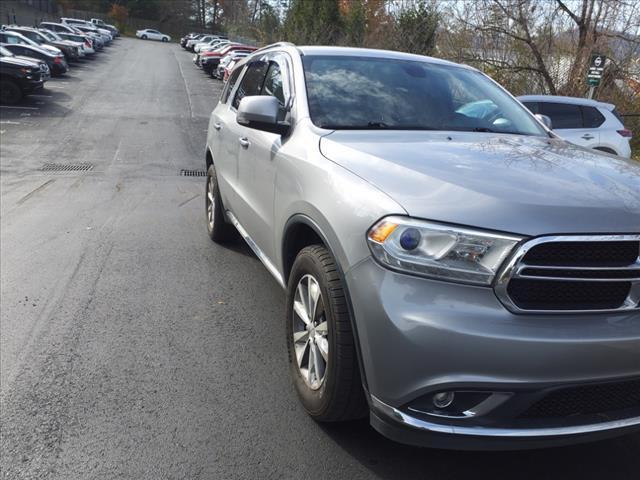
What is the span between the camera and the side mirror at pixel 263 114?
135 inches

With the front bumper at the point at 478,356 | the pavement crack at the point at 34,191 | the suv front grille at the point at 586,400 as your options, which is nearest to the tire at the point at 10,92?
the pavement crack at the point at 34,191

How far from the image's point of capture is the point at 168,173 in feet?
32.5

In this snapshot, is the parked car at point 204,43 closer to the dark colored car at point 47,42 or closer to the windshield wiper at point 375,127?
the dark colored car at point 47,42

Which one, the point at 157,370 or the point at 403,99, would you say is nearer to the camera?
the point at 157,370

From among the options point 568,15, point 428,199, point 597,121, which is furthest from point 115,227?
point 568,15

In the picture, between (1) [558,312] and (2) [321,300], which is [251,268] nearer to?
(2) [321,300]

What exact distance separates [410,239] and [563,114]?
351 inches

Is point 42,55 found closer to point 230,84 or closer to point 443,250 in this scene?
point 230,84

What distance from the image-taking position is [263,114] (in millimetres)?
3420

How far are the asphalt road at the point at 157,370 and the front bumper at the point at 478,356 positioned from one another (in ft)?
1.88

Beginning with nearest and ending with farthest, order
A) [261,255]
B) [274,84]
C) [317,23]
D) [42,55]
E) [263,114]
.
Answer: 1. [263,114]
2. [261,255]
3. [274,84]
4. [42,55]
5. [317,23]

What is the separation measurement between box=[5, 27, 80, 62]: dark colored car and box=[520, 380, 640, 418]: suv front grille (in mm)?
31191

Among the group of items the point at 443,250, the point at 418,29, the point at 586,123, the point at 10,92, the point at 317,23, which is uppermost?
the point at 418,29

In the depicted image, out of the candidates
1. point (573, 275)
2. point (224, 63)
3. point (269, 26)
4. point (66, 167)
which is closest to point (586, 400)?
point (573, 275)
